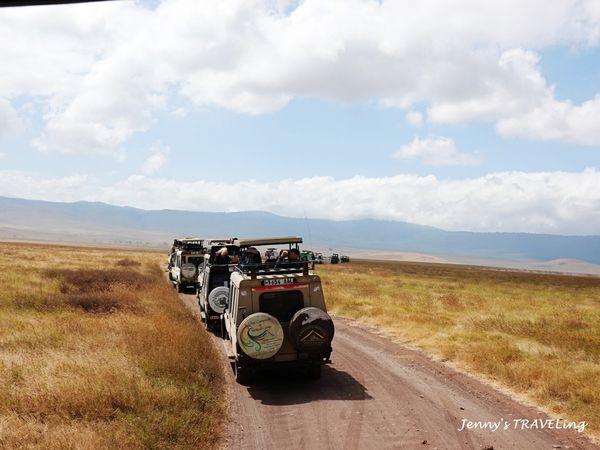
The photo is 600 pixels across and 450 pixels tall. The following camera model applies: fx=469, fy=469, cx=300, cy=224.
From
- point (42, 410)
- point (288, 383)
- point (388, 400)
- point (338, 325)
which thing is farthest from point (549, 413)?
point (338, 325)

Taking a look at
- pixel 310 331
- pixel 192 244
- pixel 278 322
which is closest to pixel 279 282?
pixel 278 322

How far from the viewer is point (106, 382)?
8.67 metres

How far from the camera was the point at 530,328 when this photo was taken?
1800cm

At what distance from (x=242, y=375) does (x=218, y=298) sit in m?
5.61

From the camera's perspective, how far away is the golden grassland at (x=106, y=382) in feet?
23.3

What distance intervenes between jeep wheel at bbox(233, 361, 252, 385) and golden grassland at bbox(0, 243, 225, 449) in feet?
1.30

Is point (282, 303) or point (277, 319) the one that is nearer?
point (277, 319)

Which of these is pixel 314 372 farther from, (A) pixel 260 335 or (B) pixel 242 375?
(A) pixel 260 335

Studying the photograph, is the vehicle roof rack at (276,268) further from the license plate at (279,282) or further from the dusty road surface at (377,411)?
the dusty road surface at (377,411)

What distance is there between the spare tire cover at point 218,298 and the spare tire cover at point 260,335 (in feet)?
20.1

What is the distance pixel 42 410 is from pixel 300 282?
18.4 feet

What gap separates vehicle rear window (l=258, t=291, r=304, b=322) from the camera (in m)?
10.9

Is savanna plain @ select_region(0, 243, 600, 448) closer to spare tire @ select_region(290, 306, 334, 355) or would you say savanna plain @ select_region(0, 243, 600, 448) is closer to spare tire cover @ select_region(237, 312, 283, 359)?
spare tire cover @ select_region(237, 312, 283, 359)

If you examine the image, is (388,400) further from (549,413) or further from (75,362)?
(75,362)
